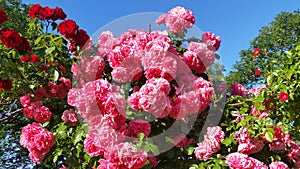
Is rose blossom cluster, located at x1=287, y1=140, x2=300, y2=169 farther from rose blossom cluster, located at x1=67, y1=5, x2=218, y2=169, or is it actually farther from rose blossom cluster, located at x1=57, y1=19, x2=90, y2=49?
rose blossom cluster, located at x1=57, y1=19, x2=90, y2=49

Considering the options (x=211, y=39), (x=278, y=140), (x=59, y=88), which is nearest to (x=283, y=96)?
(x=278, y=140)

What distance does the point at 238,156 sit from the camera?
252 cm

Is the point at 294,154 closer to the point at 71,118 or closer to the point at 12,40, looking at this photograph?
the point at 71,118

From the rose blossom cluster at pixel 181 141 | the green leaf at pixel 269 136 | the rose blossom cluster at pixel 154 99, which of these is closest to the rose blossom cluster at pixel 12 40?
the rose blossom cluster at pixel 154 99

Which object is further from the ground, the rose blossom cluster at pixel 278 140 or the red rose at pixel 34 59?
the red rose at pixel 34 59

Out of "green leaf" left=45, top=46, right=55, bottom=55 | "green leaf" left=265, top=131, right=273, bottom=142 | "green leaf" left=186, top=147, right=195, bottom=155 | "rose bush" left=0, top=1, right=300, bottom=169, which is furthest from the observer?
"green leaf" left=45, top=46, right=55, bottom=55

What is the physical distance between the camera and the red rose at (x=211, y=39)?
3.05 m

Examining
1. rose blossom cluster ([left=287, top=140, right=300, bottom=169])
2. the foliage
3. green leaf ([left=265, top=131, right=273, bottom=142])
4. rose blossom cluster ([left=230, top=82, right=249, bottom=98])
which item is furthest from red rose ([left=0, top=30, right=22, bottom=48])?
the foliage

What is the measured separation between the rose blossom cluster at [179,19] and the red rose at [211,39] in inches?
5.9

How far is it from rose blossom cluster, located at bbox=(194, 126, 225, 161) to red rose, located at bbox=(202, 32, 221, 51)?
75 centimetres

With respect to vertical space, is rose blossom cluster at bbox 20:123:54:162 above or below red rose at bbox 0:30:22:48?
below

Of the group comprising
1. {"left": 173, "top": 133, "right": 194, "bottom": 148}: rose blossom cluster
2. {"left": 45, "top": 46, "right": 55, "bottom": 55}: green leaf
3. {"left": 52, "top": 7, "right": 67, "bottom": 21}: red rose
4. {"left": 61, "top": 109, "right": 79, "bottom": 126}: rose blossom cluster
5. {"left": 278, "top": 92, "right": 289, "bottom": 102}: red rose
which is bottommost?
{"left": 173, "top": 133, "right": 194, "bottom": 148}: rose blossom cluster

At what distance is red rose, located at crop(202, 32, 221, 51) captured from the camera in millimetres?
3054

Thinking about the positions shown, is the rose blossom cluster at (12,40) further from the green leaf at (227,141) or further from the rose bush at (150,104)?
the green leaf at (227,141)
